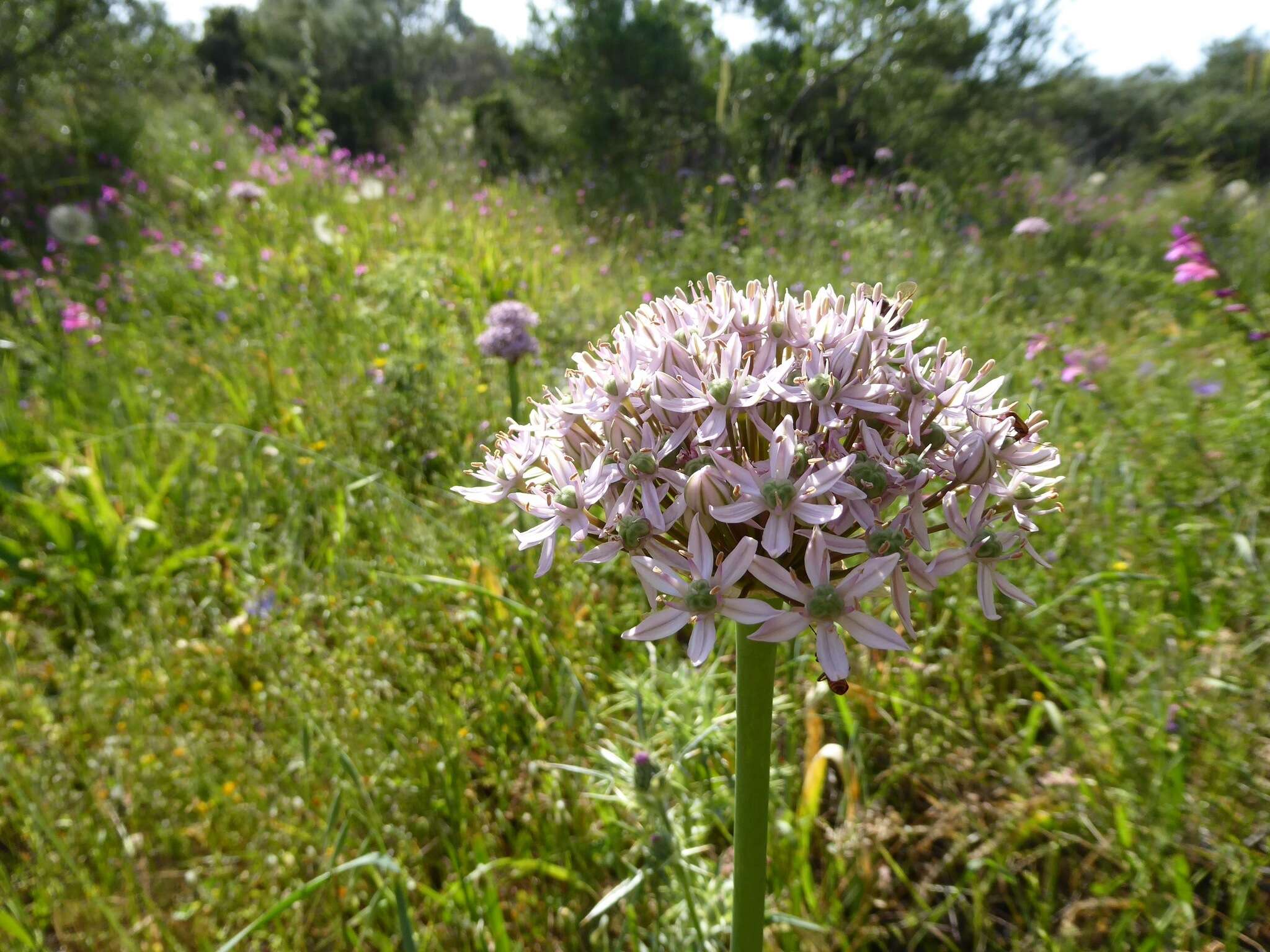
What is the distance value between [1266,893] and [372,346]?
14.7 feet

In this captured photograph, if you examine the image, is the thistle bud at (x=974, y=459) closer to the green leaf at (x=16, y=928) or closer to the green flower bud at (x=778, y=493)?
the green flower bud at (x=778, y=493)

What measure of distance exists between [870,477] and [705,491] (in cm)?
20

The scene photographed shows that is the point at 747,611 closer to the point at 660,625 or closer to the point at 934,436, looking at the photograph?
the point at 660,625

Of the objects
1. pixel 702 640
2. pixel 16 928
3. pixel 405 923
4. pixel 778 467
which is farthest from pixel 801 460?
pixel 16 928

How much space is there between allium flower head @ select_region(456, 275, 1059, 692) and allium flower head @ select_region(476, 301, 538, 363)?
2.02 metres

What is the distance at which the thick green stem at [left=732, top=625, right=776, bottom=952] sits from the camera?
3.28ft

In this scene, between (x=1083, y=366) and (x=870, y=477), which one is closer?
(x=870, y=477)

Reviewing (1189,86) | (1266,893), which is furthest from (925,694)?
(1189,86)

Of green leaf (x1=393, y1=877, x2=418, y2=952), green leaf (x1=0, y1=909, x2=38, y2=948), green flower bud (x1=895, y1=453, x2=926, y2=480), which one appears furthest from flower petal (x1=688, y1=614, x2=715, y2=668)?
green leaf (x1=0, y1=909, x2=38, y2=948)

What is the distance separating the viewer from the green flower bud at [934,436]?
1021 millimetres

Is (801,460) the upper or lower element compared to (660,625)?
upper

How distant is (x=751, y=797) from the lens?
1013 mm

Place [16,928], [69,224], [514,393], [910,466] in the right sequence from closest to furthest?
1. [910,466]
2. [16,928]
3. [514,393]
4. [69,224]

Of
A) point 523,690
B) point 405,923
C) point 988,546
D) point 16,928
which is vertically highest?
point 988,546
